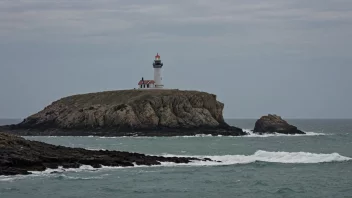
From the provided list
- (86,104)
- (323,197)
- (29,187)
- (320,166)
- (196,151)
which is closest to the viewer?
(323,197)

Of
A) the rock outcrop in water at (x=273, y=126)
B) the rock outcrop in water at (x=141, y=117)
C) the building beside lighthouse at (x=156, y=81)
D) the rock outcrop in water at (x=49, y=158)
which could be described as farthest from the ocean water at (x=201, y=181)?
the building beside lighthouse at (x=156, y=81)

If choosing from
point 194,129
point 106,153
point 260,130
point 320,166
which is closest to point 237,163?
point 320,166

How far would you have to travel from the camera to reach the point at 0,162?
3691cm

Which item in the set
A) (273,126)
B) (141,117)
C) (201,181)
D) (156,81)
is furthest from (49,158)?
(156,81)

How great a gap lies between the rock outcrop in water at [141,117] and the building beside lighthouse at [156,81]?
1325 cm

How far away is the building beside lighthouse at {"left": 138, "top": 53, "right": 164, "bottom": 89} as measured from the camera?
110 m

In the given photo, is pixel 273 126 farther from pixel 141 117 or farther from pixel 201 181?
pixel 201 181

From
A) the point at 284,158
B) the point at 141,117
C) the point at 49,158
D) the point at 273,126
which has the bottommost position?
the point at 284,158

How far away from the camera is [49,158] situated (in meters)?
40.2

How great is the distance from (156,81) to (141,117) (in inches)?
864

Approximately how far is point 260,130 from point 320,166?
53976 mm

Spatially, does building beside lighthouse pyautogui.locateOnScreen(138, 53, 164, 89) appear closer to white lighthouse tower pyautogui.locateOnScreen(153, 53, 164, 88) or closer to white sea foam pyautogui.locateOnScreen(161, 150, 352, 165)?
white lighthouse tower pyautogui.locateOnScreen(153, 53, 164, 88)

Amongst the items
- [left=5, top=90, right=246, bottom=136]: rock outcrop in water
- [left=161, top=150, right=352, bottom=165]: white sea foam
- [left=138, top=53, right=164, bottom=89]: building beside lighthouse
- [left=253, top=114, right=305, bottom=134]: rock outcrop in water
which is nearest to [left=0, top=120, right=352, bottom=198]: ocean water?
[left=161, top=150, right=352, bottom=165]: white sea foam

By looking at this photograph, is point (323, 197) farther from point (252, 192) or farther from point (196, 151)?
point (196, 151)
